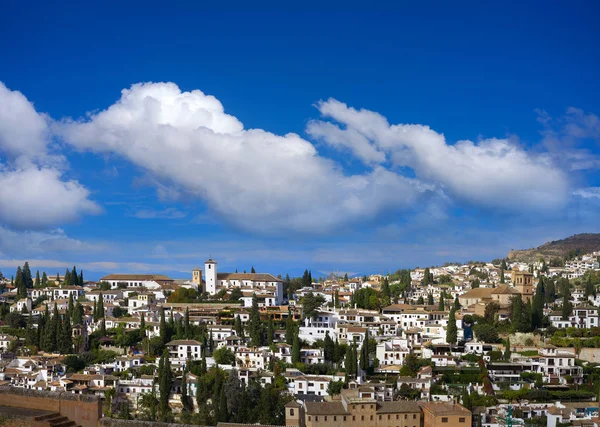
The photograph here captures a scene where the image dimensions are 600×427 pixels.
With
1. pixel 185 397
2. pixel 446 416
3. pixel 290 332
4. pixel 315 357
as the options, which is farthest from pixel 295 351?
pixel 446 416

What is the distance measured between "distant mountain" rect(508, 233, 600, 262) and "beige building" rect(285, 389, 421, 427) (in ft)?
223

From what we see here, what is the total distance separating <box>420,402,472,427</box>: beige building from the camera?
21.4 meters

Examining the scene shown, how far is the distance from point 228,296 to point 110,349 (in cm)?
950

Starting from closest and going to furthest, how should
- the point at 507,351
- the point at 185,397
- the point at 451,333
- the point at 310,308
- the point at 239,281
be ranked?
the point at 185,397 < the point at 507,351 < the point at 451,333 < the point at 310,308 < the point at 239,281

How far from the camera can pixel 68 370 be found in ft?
91.9

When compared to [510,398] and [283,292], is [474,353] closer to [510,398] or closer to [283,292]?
[510,398]

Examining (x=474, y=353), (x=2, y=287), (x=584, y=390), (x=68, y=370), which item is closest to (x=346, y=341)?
(x=474, y=353)

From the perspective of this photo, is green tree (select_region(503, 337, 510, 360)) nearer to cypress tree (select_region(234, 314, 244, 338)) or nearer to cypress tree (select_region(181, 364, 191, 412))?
cypress tree (select_region(234, 314, 244, 338))

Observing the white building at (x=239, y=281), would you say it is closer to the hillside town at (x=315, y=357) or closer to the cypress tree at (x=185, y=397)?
A: the hillside town at (x=315, y=357)

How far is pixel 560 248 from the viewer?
9694cm

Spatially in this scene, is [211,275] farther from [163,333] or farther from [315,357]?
[315,357]

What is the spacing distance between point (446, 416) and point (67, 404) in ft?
51.2

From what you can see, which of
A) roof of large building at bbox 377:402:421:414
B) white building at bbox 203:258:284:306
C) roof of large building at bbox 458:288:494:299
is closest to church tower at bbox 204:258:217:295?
white building at bbox 203:258:284:306

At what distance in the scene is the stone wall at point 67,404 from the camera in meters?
8.69
